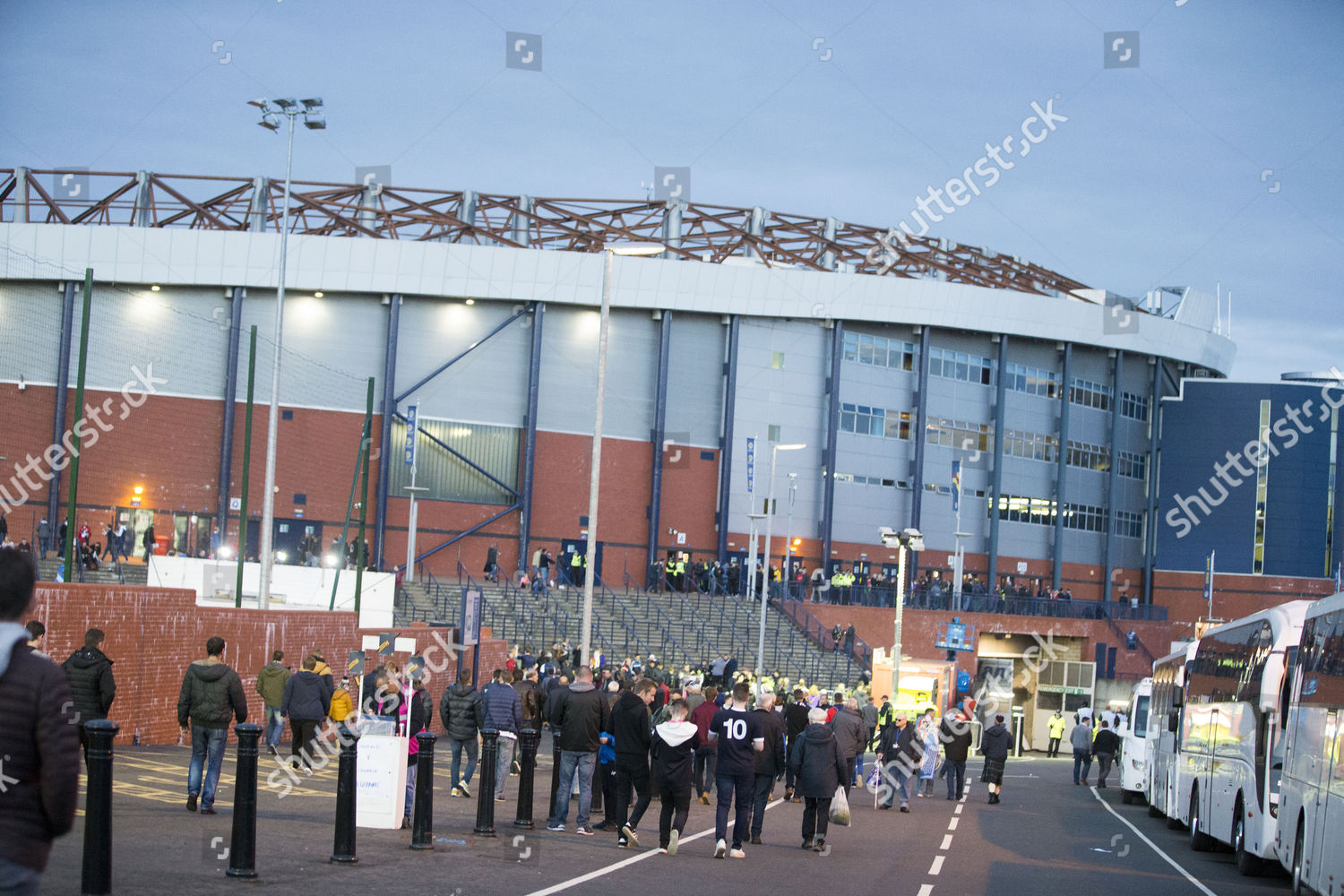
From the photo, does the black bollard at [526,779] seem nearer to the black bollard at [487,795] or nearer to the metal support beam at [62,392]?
the black bollard at [487,795]

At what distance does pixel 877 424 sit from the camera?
225ft

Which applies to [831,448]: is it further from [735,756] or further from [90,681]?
[90,681]

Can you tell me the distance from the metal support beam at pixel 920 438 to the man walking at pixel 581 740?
170 feet

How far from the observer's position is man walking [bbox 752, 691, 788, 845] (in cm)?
1731

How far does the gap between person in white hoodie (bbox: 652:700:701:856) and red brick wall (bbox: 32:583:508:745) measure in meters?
8.41

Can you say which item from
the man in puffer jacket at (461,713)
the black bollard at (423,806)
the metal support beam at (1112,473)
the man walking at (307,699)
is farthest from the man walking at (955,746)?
the metal support beam at (1112,473)

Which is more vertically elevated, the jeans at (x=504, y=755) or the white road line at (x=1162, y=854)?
the jeans at (x=504, y=755)

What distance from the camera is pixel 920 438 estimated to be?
68.4 m

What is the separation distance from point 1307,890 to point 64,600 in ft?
50.7

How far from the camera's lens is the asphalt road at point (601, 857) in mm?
12109

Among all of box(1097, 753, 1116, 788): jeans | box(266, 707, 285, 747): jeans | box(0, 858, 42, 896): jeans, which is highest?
box(0, 858, 42, 896): jeans

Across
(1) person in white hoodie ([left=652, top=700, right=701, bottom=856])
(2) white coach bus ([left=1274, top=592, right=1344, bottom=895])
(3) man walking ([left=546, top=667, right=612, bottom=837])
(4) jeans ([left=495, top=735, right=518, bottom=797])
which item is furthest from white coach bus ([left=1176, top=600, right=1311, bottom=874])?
(4) jeans ([left=495, top=735, right=518, bottom=797])

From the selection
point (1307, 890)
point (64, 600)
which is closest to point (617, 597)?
point (64, 600)

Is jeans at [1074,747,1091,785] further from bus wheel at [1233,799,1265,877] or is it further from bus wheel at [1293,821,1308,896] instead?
bus wheel at [1293,821,1308,896]
